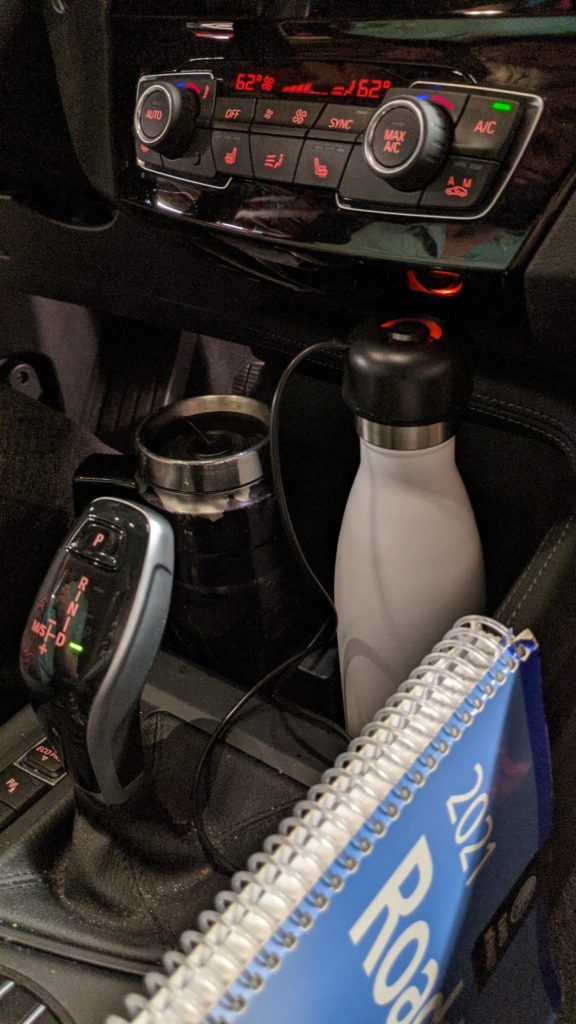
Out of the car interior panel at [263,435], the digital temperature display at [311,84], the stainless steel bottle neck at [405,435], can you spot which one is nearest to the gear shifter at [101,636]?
the car interior panel at [263,435]

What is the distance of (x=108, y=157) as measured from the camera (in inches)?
19.7

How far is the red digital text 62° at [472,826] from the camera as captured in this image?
0.33m

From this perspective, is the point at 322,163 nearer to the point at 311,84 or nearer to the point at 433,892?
the point at 311,84

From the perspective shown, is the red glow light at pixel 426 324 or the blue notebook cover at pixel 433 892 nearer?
the blue notebook cover at pixel 433 892

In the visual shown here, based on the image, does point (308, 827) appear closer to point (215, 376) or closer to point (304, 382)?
point (304, 382)

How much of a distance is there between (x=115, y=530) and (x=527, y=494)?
0.78 ft

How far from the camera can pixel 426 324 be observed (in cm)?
40

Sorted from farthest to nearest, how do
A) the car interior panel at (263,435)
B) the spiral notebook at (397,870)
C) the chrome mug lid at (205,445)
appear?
the chrome mug lid at (205,445) → the car interior panel at (263,435) → the spiral notebook at (397,870)

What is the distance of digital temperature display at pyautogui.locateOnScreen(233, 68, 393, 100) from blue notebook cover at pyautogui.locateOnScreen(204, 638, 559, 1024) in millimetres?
263

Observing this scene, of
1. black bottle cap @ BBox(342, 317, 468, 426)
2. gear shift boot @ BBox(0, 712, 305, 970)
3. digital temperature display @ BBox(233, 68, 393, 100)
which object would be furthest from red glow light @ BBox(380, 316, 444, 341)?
gear shift boot @ BBox(0, 712, 305, 970)

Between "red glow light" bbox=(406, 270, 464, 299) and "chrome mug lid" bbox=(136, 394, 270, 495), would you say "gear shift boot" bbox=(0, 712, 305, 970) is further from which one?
"red glow light" bbox=(406, 270, 464, 299)

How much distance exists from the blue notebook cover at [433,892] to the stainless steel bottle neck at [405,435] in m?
0.11

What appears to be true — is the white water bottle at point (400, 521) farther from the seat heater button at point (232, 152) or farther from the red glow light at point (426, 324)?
the seat heater button at point (232, 152)

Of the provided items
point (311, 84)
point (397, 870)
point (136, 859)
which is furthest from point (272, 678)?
point (311, 84)
